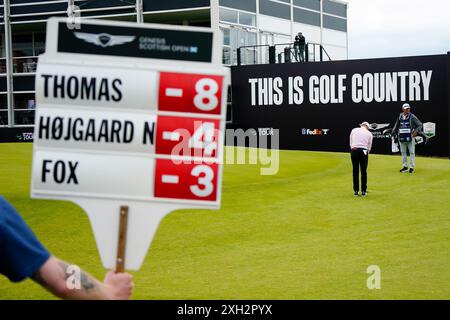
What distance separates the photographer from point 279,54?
119 feet

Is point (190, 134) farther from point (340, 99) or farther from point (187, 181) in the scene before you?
point (340, 99)

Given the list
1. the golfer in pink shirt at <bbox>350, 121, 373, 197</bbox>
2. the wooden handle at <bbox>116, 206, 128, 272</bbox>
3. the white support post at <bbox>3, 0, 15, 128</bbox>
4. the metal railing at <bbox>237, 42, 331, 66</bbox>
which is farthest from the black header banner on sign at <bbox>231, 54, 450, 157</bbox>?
the wooden handle at <bbox>116, 206, 128, 272</bbox>

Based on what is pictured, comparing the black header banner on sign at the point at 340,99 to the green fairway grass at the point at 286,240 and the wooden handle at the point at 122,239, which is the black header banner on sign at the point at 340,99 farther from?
the wooden handle at the point at 122,239

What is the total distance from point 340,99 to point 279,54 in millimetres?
3884

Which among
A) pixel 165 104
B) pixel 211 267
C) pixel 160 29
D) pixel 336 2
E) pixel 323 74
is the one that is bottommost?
pixel 211 267

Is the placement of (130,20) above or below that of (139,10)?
below

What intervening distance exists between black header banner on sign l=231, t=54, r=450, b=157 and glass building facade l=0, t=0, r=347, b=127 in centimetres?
445

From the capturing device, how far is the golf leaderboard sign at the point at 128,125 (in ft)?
13.1

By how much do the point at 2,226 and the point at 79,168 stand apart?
85cm

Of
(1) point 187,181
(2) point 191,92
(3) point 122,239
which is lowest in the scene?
(3) point 122,239

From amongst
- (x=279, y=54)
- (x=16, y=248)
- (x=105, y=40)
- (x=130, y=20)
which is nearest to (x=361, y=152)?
(x=105, y=40)

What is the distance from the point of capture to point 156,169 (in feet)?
13.3
